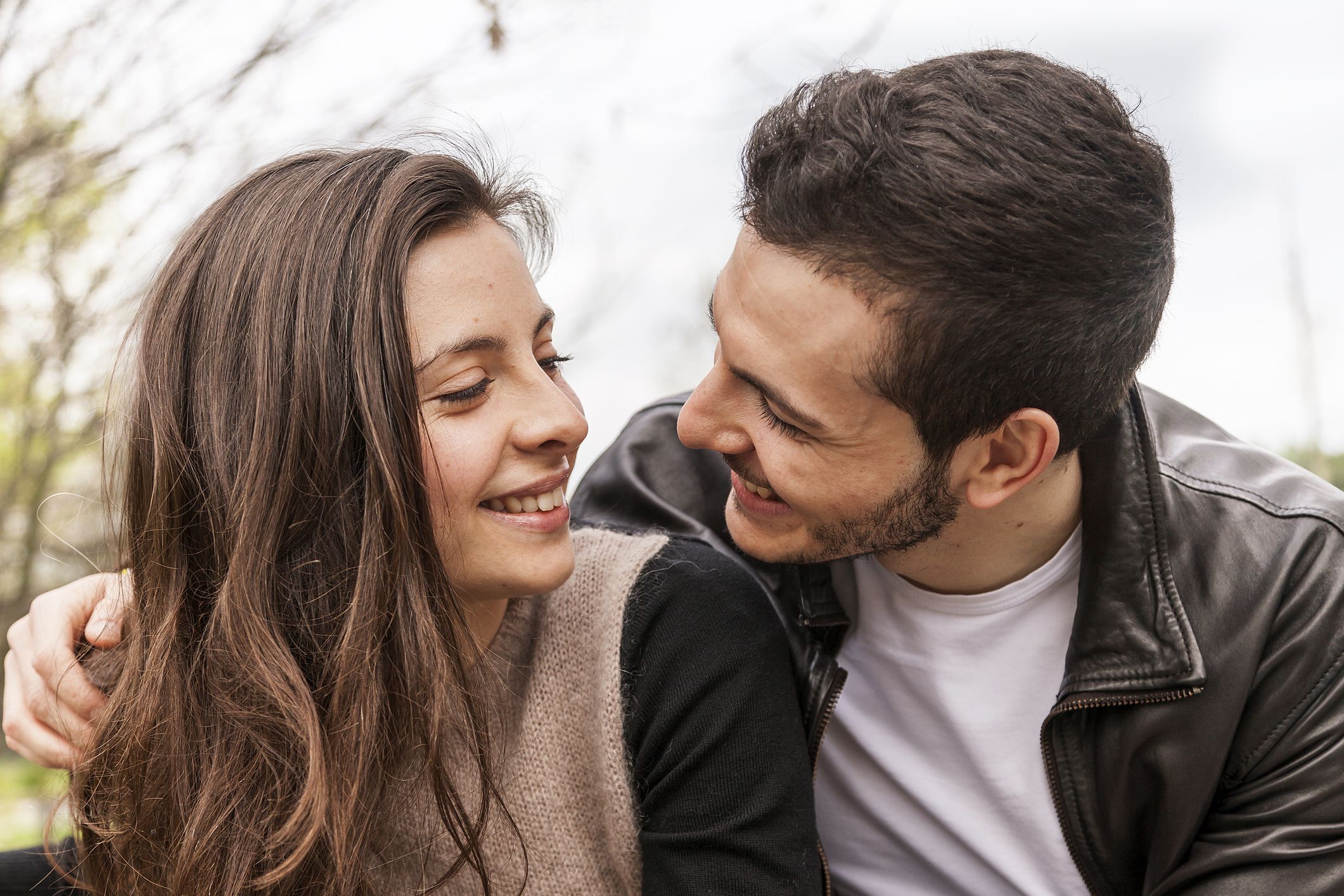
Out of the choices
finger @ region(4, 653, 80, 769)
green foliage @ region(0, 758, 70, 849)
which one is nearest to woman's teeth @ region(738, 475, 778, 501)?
finger @ region(4, 653, 80, 769)

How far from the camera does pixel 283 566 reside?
1.60m

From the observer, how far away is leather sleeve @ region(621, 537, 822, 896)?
5.28ft

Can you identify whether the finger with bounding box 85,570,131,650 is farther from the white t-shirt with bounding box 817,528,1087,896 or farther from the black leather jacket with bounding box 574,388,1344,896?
the white t-shirt with bounding box 817,528,1087,896

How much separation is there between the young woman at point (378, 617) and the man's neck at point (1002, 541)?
0.39 m

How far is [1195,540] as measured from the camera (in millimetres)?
1833

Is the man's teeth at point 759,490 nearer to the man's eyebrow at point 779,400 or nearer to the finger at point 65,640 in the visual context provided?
the man's eyebrow at point 779,400

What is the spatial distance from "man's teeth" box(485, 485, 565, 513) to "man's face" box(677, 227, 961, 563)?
0.32m

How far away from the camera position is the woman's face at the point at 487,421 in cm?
157

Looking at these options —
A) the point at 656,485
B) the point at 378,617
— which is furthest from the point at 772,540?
the point at 378,617

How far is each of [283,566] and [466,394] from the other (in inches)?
15.0

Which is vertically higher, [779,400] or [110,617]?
[779,400]

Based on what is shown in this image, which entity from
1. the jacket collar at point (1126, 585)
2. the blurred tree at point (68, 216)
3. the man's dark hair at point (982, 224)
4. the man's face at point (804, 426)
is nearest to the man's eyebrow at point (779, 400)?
the man's face at point (804, 426)

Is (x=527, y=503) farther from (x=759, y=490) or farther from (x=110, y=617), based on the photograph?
(x=110, y=617)

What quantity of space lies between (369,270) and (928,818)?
1.45 m
